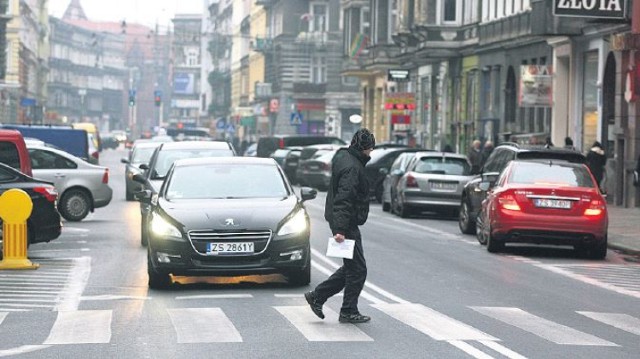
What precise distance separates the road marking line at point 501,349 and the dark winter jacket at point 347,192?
1.80 m

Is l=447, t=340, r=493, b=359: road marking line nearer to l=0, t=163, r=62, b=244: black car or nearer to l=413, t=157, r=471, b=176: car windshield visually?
l=0, t=163, r=62, b=244: black car

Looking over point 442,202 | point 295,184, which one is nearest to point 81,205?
point 442,202

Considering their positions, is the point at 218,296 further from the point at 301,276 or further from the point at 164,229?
the point at 301,276

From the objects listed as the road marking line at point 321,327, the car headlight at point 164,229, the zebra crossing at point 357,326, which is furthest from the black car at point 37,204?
the road marking line at point 321,327

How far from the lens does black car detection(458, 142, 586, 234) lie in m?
23.6

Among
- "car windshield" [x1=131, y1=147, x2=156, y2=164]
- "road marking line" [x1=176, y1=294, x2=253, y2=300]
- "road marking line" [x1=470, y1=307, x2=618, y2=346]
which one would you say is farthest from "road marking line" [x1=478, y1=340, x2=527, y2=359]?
"car windshield" [x1=131, y1=147, x2=156, y2=164]

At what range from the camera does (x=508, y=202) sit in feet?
73.4

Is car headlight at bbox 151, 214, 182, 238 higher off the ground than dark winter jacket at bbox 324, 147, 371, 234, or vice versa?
dark winter jacket at bbox 324, 147, 371, 234

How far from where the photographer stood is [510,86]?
5012cm

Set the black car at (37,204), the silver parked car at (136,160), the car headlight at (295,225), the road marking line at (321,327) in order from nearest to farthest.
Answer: the road marking line at (321,327) < the car headlight at (295,225) < the black car at (37,204) < the silver parked car at (136,160)

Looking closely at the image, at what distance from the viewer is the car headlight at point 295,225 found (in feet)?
53.3

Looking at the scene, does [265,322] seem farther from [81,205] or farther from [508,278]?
[81,205]

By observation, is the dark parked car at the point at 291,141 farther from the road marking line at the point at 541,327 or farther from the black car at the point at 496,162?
the road marking line at the point at 541,327

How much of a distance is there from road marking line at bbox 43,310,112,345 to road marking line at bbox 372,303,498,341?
249cm
